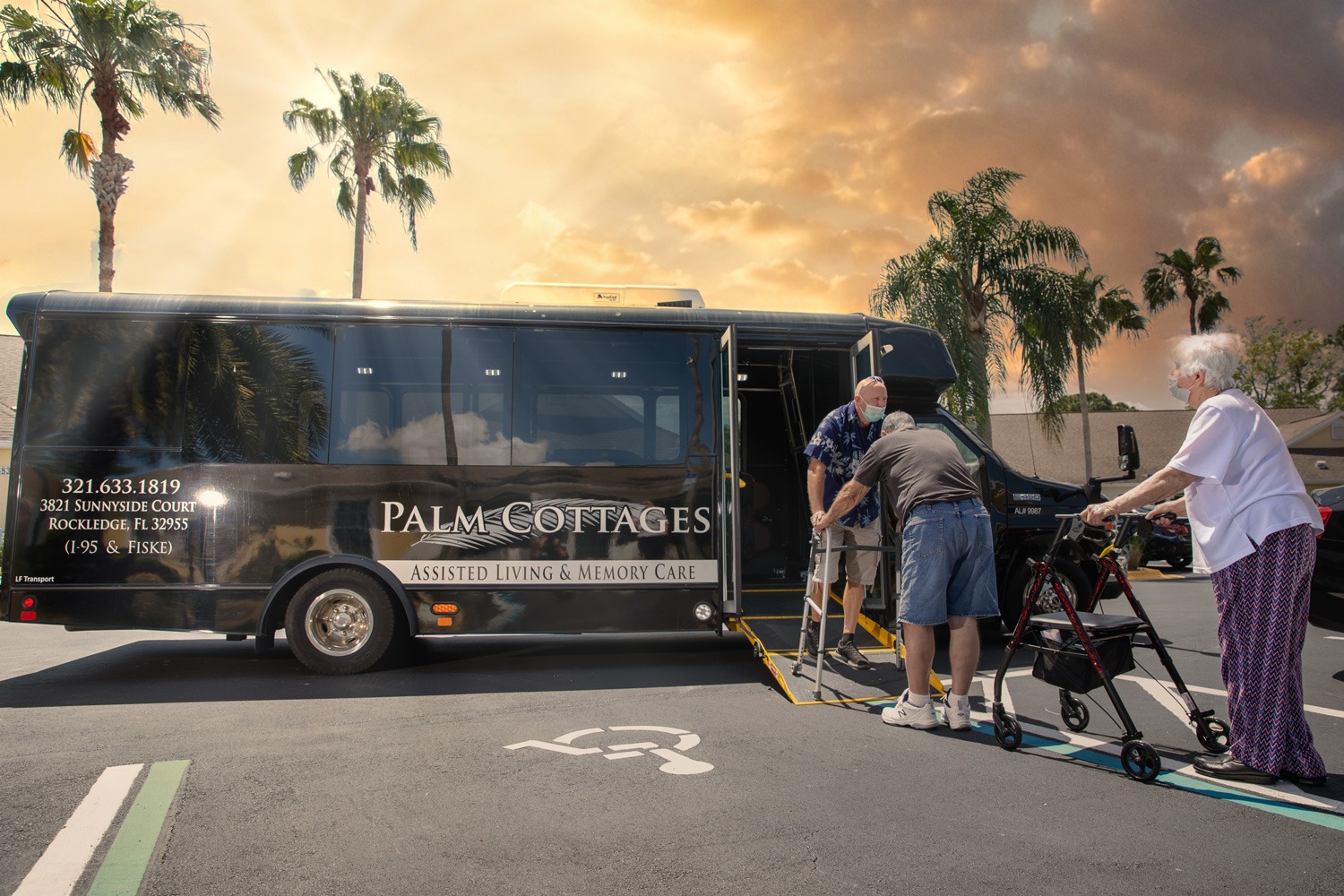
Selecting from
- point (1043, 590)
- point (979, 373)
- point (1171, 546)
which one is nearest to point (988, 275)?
point (979, 373)

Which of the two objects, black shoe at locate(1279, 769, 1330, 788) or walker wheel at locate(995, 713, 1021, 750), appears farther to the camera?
walker wheel at locate(995, 713, 1021, 750)

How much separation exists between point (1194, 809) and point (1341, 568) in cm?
356

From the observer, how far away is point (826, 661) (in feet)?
21.3

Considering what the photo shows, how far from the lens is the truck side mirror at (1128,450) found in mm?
5259

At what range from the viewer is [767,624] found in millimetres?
7039

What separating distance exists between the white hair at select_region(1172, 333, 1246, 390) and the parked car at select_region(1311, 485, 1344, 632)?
286cm

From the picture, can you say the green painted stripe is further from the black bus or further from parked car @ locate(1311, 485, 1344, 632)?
parked car @ locate(1311, 485, 1344, 632)

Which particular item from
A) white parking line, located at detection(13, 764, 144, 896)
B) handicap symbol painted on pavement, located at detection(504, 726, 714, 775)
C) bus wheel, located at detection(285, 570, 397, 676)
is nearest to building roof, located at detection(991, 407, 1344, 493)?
bus wheel, located at detection(285, 570, 397, 676)

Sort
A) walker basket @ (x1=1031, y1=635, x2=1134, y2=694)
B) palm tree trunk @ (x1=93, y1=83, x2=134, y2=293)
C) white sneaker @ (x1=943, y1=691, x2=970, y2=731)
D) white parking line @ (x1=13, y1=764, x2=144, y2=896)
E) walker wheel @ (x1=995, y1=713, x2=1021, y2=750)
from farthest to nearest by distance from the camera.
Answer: palm tree trunk @ (x1=93, y1=83, x2=134, y2=293) → white sneaker @ (x1=943, y1=691, x2=970, y2=731) → walker wheel @ (x1=995, y1=713, x2=1021, y2=750) → walker basket @ (x1=1031, y1=635, x2=1134, y2=694) → white parking line @ (x1=13, y1=764, x2=144, y2=896)

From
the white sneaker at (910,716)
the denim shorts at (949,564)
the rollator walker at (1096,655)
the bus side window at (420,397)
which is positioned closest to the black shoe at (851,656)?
the white sneaker at (910,716)

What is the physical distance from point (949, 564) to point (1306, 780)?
176 cm

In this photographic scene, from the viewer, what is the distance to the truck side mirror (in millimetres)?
5259

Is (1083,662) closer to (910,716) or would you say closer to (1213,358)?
(910,716)

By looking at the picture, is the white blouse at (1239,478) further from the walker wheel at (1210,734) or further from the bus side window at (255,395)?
the bus side window at (255,395)
